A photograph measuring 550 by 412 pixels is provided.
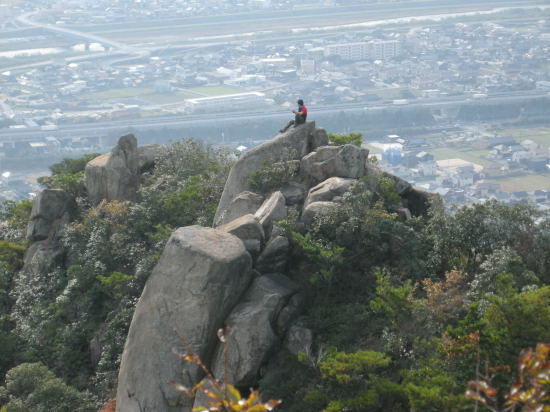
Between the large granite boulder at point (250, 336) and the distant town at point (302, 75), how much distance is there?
101 ft

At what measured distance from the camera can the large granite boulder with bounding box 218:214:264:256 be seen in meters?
15.2

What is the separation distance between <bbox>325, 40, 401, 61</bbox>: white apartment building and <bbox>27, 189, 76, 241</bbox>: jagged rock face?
286 feet

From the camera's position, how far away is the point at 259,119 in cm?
6944

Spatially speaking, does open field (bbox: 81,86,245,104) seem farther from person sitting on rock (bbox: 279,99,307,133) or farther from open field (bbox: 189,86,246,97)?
person sitting on rock (bbox: 279,99,307,133)

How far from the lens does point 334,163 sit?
17.7 metres

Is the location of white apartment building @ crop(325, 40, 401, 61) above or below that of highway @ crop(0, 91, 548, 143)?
above

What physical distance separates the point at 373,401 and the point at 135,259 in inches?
344

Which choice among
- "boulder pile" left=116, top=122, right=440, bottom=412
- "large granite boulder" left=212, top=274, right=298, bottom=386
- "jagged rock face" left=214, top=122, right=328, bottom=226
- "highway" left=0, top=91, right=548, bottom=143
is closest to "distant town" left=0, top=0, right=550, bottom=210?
"highway" left=0, top=91, right=548, bottom=143

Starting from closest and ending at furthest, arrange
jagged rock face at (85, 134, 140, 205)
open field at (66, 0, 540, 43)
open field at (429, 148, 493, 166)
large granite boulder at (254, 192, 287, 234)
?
large granite boulder at (254, 192, 287, 234), jagged rock face at (85, 134, 140, 205), open field at (429, 148, 493, 166), open field at (66, 0, 540, 43)

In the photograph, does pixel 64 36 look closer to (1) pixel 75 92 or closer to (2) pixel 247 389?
(1) pixel 75 92

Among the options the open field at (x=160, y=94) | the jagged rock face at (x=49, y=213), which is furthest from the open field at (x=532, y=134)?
the jagged rock face at (x=49, y=213)

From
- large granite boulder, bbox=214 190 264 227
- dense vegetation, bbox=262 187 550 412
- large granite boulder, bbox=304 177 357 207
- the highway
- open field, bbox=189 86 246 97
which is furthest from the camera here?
open field, bbox=189 86 246 97

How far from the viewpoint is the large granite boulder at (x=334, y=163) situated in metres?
17.6

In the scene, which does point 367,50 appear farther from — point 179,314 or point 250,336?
point 250,336
